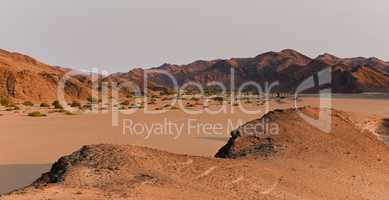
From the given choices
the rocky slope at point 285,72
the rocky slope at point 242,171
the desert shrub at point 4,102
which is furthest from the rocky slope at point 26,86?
the rocky slope at point 285,72

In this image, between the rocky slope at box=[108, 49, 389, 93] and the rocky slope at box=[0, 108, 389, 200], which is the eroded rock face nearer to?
the rocky slope at box=[0, 108, 389, 200]

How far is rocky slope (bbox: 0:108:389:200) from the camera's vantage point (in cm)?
638

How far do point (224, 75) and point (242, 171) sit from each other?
429 feet

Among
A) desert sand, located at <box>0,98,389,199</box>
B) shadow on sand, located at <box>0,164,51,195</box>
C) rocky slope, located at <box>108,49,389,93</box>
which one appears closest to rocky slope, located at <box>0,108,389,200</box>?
desert sand, located at <box>0,98,389,199</box>

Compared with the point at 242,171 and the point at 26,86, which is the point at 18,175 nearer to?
the point at 242,171

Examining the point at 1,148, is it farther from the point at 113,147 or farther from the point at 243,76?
the point at 243,76

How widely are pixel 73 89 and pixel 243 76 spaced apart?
84.9m

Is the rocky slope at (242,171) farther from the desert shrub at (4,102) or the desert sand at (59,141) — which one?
the desert shrub at (4,102)

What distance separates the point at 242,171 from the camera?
25.6ft

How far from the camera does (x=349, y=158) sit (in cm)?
998

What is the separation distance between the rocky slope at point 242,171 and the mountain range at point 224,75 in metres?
33.3

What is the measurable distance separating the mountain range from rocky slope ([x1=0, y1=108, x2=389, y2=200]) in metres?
33.3

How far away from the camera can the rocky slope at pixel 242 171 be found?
6.38m

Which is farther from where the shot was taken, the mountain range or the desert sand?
the mountain range
